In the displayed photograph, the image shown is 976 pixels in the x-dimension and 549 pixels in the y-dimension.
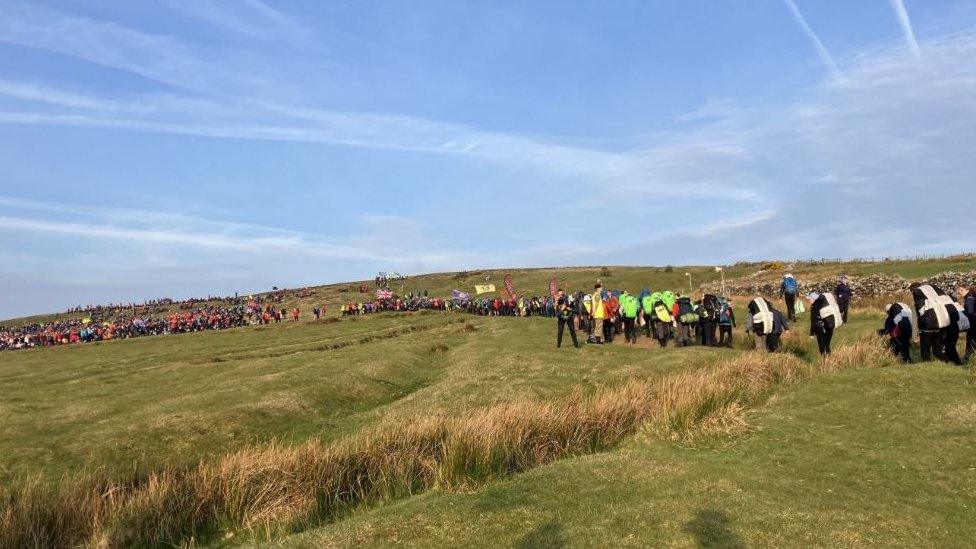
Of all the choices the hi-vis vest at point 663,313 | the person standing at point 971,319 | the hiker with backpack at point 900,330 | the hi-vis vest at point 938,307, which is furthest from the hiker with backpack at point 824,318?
the hi-vis vest at point 663,313

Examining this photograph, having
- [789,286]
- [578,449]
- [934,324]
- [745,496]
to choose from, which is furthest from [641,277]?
[745,496]

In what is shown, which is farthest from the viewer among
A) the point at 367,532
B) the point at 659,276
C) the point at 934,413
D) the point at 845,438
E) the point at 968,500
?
the point at 659,276

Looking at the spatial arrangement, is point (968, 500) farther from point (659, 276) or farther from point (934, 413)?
point (659, 276)

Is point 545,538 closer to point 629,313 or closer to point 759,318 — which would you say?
point 759,318

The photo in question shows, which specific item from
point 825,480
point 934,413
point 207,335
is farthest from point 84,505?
point 207,335

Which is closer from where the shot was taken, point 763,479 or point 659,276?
point 763,479

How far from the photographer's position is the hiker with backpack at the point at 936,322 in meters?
19.1

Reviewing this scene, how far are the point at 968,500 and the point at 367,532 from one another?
8.55m

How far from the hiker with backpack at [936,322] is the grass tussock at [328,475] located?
7.09 meters

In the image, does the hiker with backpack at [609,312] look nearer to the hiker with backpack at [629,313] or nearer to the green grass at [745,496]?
the hiker with backpack at [629,313]

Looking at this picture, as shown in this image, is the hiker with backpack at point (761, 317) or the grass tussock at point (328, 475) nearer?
the grass tussock at point (328, 475)

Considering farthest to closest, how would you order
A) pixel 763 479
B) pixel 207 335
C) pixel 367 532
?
pixel 207 335
pixel 763 479
pixel 367 532

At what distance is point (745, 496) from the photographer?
31.0ft

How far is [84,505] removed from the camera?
12.0 m
